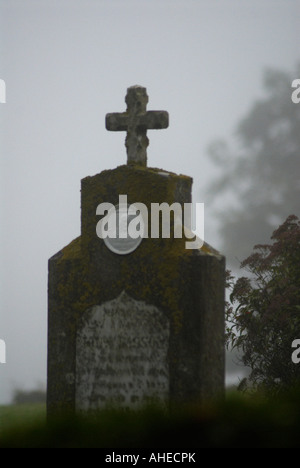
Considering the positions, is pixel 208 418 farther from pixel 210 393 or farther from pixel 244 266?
pixel 244 266

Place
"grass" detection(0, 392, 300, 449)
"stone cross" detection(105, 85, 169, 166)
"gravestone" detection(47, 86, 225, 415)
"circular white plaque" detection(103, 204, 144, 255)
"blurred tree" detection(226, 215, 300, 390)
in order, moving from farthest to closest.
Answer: "blurred tree" detection(226, 215, 300, 390) < "stone cross" detection(105, 85, 169, 166) < "circular white plaque" detection(103, 204, 144, 255) < "gravestone" detection(47, 86, 225, 415) < "grass" detection(0, 392, 300, 449)

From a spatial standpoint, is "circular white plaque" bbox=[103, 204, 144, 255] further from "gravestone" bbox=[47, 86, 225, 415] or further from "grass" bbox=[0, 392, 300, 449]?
"grass" bbox=[0, 392, 300, 449]

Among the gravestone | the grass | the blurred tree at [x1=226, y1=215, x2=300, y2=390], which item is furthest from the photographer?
the blurred tree at [x1=226, y1=215, x2=300, y2=390]

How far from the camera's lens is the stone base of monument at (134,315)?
29.5ft

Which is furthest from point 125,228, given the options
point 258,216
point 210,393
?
point 258,216

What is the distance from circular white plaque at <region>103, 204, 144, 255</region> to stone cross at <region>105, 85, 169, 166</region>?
0.78m

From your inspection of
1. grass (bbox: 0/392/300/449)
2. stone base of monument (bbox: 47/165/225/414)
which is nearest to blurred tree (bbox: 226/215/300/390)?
stone base of monument (bbox: 47/165/225/414)

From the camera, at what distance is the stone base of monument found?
9.00 m

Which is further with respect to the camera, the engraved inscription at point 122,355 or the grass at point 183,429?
the engraved inscription at point 122,355

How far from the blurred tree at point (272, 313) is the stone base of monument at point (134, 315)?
11.9 feet

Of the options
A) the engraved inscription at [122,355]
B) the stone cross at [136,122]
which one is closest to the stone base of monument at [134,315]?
the engraved inscription at [122,355]

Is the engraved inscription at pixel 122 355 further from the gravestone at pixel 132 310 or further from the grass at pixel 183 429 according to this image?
the grass at pixel 183 429

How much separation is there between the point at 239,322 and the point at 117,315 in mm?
4964

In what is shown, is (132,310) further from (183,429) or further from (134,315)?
(183,429)
